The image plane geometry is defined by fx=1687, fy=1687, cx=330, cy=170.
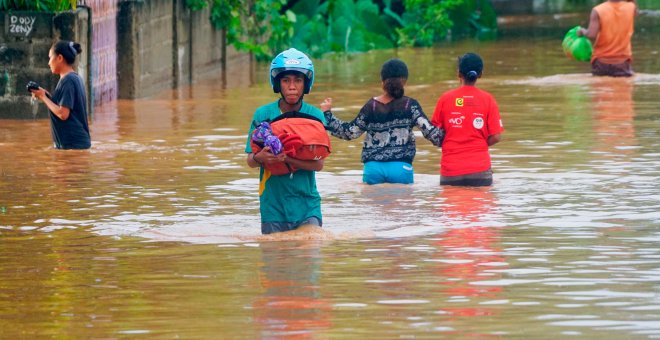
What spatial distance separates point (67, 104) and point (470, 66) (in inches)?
193

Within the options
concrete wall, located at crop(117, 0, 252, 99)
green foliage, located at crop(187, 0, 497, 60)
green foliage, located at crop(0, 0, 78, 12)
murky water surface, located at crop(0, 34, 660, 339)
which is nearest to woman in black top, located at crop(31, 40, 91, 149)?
→ murky water surface, located at crop(0, 34, 660, 339)

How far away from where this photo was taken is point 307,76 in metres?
10.4

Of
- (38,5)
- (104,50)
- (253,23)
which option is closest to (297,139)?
(38,5)

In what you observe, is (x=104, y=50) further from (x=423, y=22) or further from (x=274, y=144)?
(x=423, y=22)

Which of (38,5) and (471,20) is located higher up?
(38,5)

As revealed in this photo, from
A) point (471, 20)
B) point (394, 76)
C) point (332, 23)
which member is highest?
point (394, 76)

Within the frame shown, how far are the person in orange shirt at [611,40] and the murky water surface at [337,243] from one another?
5.01 meters

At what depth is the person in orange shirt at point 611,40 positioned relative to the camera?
24.7 metres

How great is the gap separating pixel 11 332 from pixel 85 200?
526 centimetres

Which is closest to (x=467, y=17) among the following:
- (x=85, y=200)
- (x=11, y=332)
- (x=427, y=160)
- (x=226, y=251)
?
(x=427, y=160)

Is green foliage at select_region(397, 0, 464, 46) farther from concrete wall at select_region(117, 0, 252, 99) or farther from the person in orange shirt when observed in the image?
the person in orange shirt

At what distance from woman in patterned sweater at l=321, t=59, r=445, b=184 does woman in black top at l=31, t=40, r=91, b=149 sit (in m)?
4.13

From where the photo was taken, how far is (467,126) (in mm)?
13516

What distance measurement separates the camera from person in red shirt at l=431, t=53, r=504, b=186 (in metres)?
13.5
